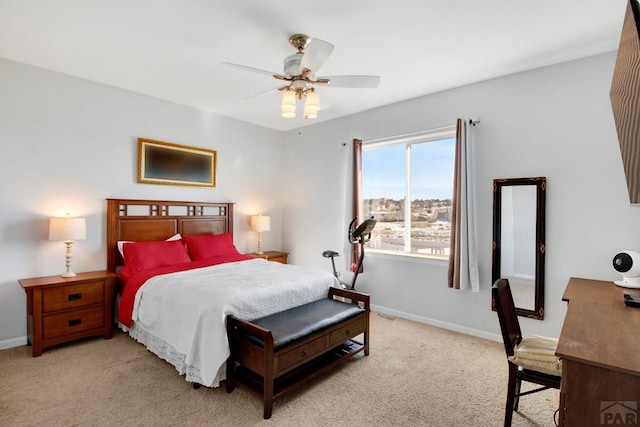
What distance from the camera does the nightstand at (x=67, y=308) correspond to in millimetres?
2912

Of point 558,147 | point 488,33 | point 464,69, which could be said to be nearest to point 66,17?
point 488,33

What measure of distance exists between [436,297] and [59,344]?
4.05m

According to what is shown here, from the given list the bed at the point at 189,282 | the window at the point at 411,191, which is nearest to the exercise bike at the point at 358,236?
the window at the point at 411,191

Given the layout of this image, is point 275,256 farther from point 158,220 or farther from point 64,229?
point 64,229

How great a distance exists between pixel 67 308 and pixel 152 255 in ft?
2.89

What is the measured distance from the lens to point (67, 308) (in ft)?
10.1

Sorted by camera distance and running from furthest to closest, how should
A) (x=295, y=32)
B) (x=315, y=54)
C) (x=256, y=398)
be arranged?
1. (x=295, y=32)
2. (x=256, y=398)
3. (x=315, y=54)

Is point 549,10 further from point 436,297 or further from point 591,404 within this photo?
point 436,297

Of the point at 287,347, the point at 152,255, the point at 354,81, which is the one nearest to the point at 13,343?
the point at 152,255

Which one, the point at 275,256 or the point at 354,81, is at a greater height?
the point at 354,81

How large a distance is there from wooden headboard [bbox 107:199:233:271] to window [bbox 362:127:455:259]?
218cm

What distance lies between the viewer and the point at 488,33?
→ 251cm

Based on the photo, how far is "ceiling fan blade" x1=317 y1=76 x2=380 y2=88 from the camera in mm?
2504

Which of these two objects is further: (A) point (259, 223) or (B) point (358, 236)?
(A) point (259, 223)
